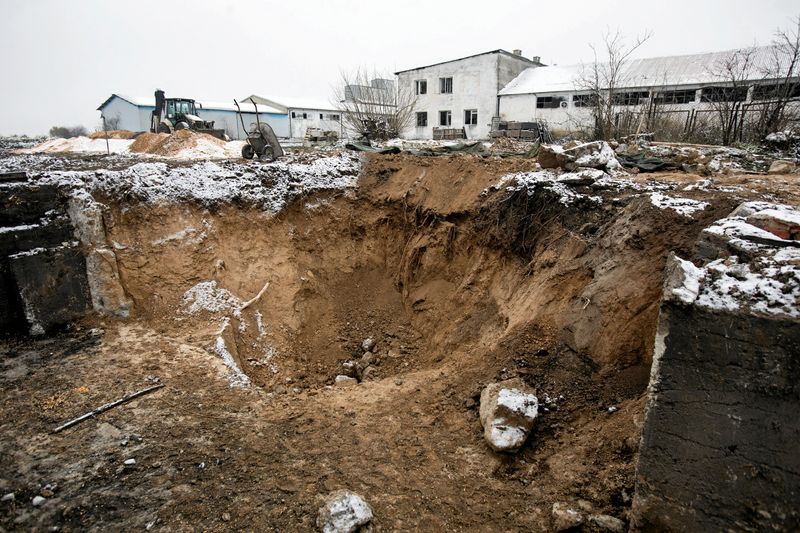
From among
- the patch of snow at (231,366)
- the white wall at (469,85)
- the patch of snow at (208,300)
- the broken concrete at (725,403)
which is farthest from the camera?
the white wall at (469,85)

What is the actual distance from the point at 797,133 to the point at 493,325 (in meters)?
10.3

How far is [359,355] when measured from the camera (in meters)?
7.49

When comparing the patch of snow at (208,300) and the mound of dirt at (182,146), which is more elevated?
the mound of dirt at (182,146)

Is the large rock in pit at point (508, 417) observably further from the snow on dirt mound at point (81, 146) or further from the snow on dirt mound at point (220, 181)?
the snow on dirt mound at point (81, 146)

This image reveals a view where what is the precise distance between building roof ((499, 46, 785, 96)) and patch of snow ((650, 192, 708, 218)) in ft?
59.9

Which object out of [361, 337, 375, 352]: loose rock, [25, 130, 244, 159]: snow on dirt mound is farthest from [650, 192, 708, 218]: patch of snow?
[25, 130, 244, 159]: snow on dirt mound

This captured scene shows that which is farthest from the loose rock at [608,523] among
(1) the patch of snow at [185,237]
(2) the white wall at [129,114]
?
(2) the white wall at [129,114]

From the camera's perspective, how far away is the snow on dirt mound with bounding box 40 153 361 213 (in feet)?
22.9

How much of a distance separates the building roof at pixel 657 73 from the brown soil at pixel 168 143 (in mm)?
16908

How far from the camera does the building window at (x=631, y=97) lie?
720 inches

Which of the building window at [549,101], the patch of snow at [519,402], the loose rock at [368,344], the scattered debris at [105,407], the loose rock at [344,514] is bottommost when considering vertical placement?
the loose rock at [368,344]

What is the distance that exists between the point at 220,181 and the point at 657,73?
2493cm

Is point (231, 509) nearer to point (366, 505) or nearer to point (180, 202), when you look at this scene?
point (366, 505)

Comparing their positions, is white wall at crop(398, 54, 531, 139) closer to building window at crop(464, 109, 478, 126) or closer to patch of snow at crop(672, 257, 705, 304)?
building window at crop(464, 109, 478, 126)
